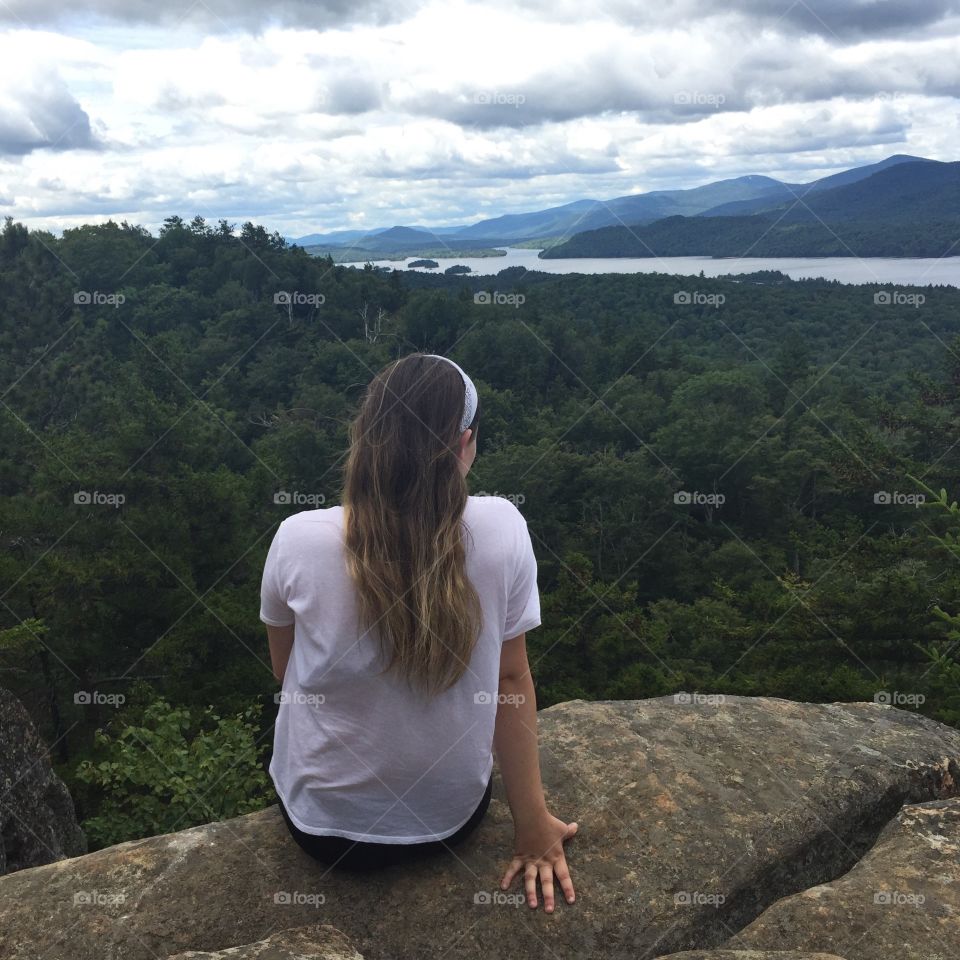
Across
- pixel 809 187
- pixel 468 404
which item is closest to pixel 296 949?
pixel 468 404

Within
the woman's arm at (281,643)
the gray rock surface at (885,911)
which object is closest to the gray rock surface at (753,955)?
the gray rock surface at (885,911)

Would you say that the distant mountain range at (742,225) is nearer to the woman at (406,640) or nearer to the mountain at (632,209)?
the mountain at (632,209)

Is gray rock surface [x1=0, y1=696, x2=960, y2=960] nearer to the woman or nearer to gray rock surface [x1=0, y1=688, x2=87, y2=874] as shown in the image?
the woman

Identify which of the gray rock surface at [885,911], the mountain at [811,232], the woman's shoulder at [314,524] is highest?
the mountain at [811,232]

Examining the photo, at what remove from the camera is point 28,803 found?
221 inches

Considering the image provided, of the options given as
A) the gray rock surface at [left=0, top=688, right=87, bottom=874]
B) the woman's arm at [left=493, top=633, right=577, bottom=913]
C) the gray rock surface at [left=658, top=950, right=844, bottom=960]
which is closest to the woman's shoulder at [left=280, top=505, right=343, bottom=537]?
the woman's arm at [left=493, top=633, right=577, bottom=913]

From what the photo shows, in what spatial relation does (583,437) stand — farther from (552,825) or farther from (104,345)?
(552,825)

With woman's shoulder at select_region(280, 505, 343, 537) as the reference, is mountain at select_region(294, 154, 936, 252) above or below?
above

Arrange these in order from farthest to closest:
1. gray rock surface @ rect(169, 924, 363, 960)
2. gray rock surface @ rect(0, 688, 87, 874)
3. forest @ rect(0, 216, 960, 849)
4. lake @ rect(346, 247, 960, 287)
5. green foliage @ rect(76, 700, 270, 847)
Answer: lake @ rect(346, 247, 960, 287) < forest @ rect(0, 216, 960, 849) < green foliage @ rect(76, 700, 270, 847) < gray rock surface @ rect(0, 688, 87, 874) < gray rock surface @ rect(169, 924, 363, 960)

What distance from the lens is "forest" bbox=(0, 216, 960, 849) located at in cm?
1612

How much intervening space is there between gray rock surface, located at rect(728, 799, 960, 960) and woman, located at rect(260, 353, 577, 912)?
61 centimetres

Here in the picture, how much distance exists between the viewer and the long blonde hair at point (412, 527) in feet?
6.82

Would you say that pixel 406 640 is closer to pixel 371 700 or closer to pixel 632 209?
pixel 371 700

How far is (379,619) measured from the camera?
212 cm
